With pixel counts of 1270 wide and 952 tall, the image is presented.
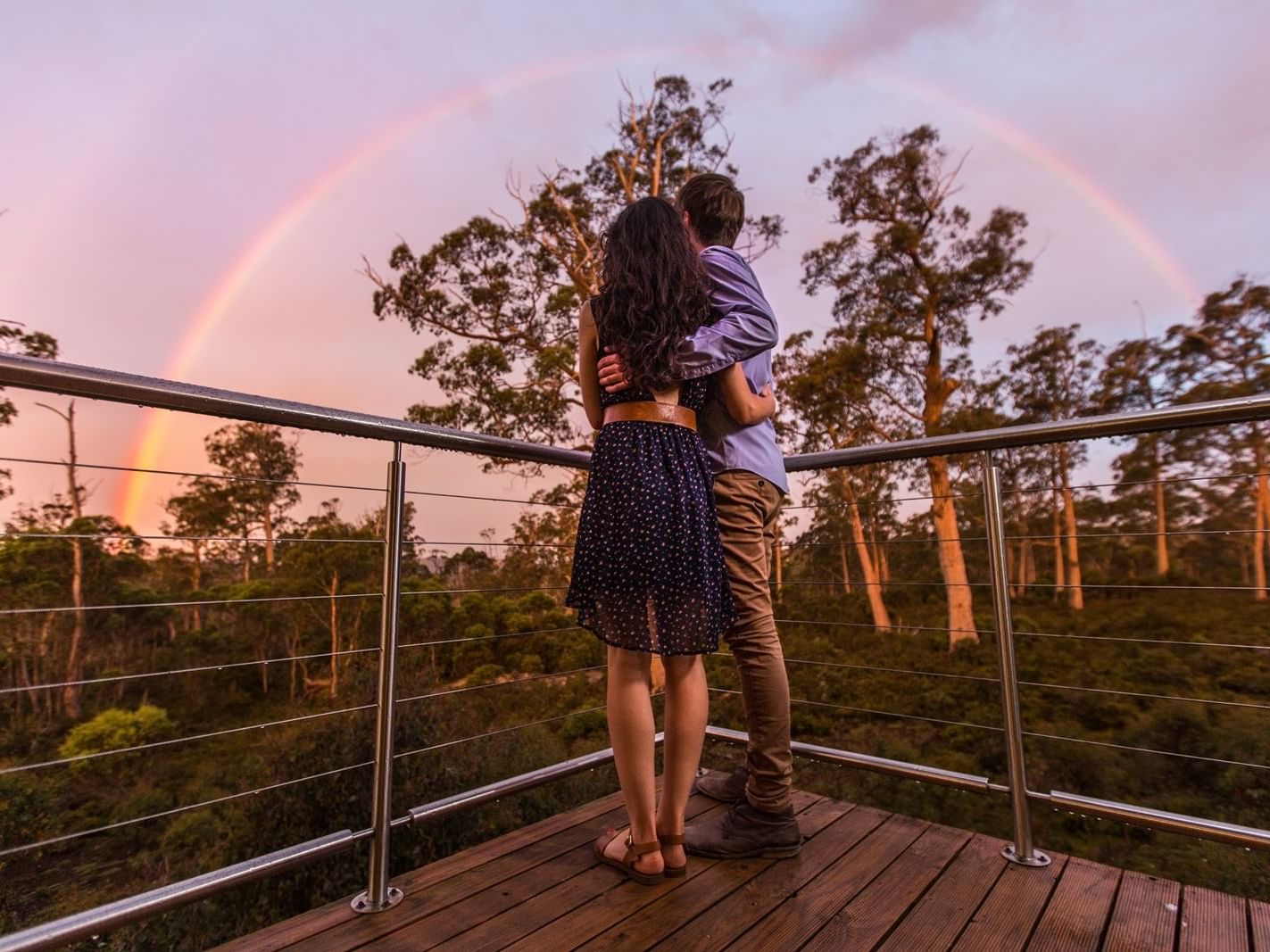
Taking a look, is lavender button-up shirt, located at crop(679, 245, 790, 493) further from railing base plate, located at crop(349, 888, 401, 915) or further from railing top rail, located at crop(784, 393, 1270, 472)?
railing base plate, located at crop(349, 888, 401, 915)

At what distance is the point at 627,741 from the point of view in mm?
1270

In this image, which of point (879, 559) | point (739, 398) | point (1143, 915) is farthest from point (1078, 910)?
point (879, 559)

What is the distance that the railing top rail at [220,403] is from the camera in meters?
0.95

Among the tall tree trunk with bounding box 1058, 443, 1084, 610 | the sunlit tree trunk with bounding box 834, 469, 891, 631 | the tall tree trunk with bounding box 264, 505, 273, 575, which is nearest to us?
the tall tree trunk with bounding box 264, 505, 273, 575

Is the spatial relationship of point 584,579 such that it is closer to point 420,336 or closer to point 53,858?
point 53,858

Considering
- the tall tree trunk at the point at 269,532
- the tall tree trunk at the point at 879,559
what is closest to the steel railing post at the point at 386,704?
the tall tree trunk at the point at 269,532

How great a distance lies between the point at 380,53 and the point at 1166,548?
1794cm

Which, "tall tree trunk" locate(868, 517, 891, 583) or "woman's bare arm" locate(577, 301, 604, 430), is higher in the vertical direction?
"woman's bare arm" locate(577, 301, 604, 430)

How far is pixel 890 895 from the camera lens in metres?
1.26

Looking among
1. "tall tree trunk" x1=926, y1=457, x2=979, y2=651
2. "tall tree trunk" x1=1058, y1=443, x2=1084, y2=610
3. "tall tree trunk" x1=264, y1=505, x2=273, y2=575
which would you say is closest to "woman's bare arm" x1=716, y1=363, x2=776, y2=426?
"tall tree trunk" x1=264, y1=505, x2=273, y2=575

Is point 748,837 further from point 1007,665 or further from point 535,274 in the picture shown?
point 535,274

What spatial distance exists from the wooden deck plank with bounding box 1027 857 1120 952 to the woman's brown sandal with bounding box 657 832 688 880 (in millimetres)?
601

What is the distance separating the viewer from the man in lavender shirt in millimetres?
1409

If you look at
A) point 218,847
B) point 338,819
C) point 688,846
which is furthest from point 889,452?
point 218,847
